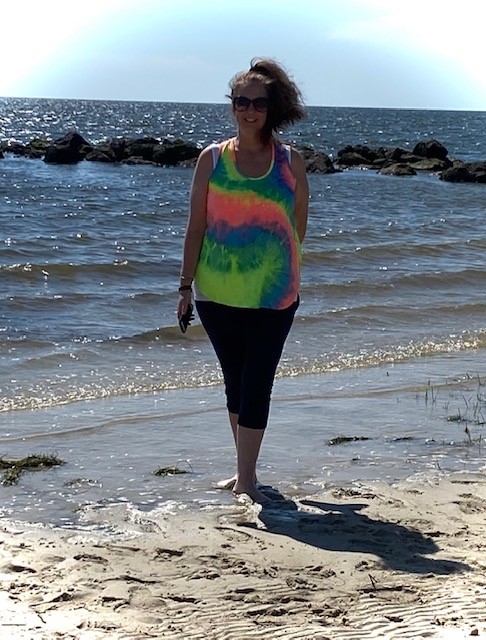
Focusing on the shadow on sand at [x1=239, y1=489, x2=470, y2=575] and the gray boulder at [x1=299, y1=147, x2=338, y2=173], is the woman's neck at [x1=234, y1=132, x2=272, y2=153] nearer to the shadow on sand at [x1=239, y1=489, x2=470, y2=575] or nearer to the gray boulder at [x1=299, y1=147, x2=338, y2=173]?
the shadow on sand at [x1=239, y1=489, x2=470, y2=575]

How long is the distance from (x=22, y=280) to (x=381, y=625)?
1025 cm

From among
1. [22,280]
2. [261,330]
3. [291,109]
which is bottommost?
[22,280]

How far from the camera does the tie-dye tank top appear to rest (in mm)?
4707

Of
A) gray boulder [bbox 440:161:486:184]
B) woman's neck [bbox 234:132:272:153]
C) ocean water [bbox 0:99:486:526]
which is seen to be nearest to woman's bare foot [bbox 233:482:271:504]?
ocean water [bbox 0:99:486:526]

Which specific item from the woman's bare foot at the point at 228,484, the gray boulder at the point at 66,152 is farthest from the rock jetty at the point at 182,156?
the woman's bare foot at the point at 228,484

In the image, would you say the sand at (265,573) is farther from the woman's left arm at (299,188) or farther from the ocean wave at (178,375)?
the ocean wave at (178,375)

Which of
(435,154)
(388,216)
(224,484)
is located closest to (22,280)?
(224,484)

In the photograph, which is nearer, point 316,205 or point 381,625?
point 381,625

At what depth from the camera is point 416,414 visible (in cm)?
685

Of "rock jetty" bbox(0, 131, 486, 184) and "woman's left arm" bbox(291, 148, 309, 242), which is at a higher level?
"woman's left arm" bbox(291, 148, 309, 242)

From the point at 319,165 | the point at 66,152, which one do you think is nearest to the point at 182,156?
the point at 66,152

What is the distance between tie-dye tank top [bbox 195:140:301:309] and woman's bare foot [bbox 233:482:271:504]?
2.77 ft

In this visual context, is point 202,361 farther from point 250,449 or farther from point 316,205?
point 316,205

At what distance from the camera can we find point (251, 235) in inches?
186
